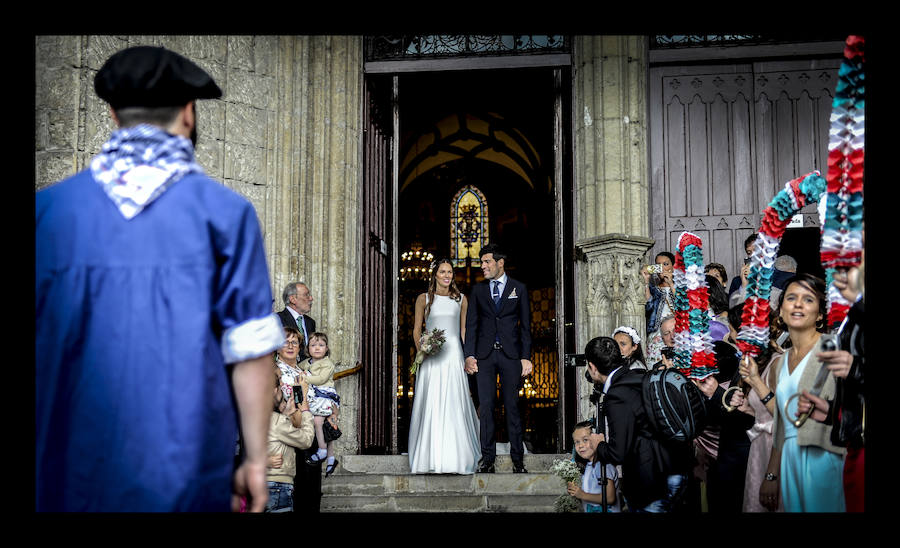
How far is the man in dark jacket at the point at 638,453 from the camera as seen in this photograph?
4.76 meters

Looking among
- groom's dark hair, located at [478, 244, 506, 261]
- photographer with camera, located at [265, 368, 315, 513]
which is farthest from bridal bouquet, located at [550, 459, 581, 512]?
groom's dark hair, located at [478, 244, 506, 261]

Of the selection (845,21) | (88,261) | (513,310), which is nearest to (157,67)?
(88,261)

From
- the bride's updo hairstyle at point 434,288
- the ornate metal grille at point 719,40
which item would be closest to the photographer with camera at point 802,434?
the bride's updo hairstyle at point 434,288

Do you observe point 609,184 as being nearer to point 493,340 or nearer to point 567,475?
point 493,340

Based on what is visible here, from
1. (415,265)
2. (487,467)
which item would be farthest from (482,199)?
(487,467)

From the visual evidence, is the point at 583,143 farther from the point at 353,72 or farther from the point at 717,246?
the point at 353,72

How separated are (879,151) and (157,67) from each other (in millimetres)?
1954

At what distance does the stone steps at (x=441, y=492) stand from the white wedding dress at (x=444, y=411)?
14.5 inches

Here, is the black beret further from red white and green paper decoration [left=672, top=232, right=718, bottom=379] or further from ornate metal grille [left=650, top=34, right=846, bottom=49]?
ornate metal grille [left=650, top=34, right=846, bottom=49]

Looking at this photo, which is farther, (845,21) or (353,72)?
(353,72)

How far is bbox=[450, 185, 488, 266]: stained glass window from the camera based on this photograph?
955 inches

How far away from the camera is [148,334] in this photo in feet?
7.48

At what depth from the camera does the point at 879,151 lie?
2748mm

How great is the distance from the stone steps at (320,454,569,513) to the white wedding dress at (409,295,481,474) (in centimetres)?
37
